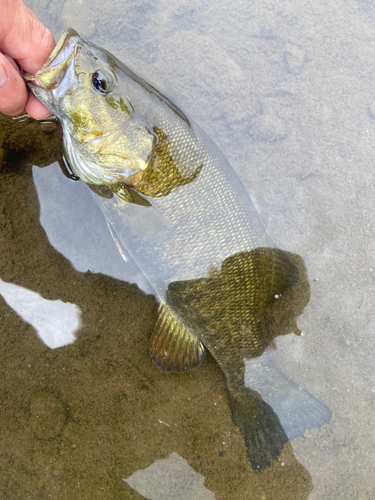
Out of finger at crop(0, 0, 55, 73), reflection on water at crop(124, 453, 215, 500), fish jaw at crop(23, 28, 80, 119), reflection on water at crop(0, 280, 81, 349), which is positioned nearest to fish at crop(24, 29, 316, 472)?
fish jaw at crop(23, 28, 80, 119)

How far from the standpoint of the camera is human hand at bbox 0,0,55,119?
1921 millimetres

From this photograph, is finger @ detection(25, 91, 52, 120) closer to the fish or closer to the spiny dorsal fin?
the fish

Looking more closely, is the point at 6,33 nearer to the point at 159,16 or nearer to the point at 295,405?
the point at 159,16

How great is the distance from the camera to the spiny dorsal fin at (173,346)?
8.14ft

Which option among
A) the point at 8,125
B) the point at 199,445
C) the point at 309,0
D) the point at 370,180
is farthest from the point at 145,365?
the point at 309,0

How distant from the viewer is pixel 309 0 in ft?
8.79

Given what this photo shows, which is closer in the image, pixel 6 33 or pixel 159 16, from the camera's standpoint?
pixel 6 33

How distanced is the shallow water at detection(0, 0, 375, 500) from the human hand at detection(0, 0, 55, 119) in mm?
439

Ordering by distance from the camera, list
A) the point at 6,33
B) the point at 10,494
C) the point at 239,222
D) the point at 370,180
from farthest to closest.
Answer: the point at 370,180 → the point at 10,494 → the point at 239,222 → the point at 6,33

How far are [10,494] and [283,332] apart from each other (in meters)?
2.30

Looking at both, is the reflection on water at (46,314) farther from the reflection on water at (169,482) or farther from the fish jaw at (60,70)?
the fish jaw at (60,70)

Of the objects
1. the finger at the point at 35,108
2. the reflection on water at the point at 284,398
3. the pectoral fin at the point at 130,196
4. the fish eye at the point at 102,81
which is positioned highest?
the fish eye at the point at 102,81

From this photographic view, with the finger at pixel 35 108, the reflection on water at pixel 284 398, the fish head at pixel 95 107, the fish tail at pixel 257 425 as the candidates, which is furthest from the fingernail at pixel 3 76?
the fish tail at pixel 257 425

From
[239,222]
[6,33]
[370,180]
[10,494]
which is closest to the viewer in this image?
[6,33]
